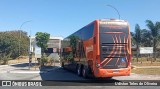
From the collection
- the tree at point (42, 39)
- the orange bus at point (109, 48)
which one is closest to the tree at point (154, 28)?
the tree at point (42, 39)

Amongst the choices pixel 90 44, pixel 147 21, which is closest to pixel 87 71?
pixel 90 44

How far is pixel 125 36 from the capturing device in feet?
68.5

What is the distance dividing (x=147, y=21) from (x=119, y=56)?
2615 inches

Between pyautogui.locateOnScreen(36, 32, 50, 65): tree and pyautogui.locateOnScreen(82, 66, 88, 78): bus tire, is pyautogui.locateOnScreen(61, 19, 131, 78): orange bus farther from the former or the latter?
pyautogui.locateOnScreen(36, 32, 50, 65): tree

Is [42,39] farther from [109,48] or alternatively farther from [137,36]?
[109,48]

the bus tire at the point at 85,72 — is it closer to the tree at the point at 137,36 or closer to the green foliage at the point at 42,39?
the green foliage at the point at 42,39

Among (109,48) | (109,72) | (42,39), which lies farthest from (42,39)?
(109,72)

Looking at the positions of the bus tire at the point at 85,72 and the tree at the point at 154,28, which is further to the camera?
the tree at the point at 154,28

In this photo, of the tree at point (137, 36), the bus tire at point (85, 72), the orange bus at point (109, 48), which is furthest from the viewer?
the tree at point (137, 36)

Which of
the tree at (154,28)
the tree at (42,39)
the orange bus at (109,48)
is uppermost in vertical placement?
the tree at (154,28)

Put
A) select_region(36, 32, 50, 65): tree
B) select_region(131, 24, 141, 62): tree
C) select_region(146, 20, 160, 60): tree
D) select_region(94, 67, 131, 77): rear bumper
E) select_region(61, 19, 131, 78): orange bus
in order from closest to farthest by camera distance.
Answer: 1. select_region(94, 67, 131, 77): rear bumper
2. select_region(61, 19, 131, 78): orange bus
3. select_region(36, 32, 50, 65): tree
4. select_region(146, 20, 160, 60): tree
5. select_region(131, 24, 141, 62): tree

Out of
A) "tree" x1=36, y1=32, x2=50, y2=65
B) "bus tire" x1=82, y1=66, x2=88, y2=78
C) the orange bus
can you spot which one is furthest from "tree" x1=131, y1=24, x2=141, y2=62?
the orange bus

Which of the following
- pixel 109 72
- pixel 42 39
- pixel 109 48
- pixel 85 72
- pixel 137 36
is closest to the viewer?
pixel 109 72

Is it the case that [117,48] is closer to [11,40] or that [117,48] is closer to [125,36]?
[125,36]
